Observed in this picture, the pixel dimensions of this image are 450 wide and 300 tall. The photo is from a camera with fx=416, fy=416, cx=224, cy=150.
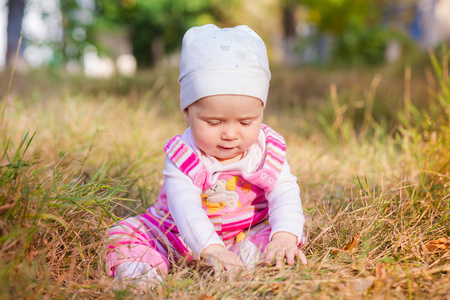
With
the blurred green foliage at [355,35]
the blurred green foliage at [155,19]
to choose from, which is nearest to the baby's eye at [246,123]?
the blurred green foliage at [355,35]

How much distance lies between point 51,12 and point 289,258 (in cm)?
979

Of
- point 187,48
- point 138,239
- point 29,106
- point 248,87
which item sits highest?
point 187,48

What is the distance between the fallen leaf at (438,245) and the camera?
1.73 meters

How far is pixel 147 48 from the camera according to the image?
21.6m

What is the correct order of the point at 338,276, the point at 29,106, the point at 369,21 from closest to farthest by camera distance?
the point at 338,276 < the point at 29,106 < the point at 369,21

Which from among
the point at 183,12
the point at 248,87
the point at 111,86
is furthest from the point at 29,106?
the point at 183,12

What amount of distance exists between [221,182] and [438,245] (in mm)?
954

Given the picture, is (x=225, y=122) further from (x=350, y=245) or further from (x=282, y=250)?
(x=350, y=245)

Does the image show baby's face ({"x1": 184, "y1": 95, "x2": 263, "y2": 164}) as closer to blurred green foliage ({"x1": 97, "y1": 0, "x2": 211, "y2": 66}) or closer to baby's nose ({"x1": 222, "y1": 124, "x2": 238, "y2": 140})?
baby's nose ({"x1": 222, "y1": 124, "x2": 238, "y2": 140})

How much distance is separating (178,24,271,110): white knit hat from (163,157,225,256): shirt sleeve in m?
0.34

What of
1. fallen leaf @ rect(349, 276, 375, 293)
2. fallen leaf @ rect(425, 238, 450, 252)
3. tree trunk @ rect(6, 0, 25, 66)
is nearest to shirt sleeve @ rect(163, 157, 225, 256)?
fallen leaf @ rect(349, 276, 375, 293)

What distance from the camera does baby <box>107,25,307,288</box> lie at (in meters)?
1.67

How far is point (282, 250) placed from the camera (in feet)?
5.41

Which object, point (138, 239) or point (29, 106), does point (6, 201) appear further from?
point (29, 106)
